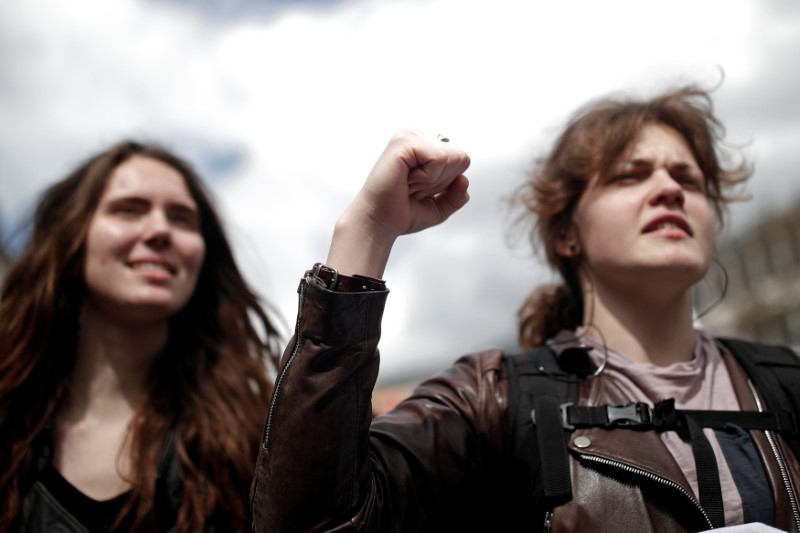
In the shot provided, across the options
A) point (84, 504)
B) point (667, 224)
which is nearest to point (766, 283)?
point (667, 224)

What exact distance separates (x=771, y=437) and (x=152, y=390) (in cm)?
212

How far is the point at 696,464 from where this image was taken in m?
1.63

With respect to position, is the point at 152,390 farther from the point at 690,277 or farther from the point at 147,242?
the point at 690,277

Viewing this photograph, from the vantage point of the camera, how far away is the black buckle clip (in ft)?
5.54

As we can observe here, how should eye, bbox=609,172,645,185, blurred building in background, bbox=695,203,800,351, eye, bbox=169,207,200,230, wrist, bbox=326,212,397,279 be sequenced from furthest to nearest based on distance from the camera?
1. blurred building in background, bbox=695,203,800,351
2. eye, bbox=169,207,200,230
3. eye, bbox=609,172,645,185
4. wrist, bbox=326,212,397,279

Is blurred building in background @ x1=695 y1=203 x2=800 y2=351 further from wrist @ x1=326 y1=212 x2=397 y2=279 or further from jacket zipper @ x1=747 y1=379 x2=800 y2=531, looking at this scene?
wrist @ x1=326 y1=212 x2=397 y2=279

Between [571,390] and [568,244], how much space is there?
26.7 inches

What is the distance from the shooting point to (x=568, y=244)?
235 centimetres

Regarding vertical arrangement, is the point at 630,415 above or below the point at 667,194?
below

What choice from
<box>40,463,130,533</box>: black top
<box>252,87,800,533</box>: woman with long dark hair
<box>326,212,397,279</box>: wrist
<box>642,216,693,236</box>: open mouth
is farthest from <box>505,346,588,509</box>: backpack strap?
<box>40,463,130,533</box>: black top

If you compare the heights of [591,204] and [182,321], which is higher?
[591,204]

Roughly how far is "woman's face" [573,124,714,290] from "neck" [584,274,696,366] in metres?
0.06

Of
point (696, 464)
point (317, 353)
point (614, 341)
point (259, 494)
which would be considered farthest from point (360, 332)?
point (614, 341)

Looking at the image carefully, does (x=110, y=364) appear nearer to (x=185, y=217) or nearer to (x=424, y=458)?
(x=185, y=217)
